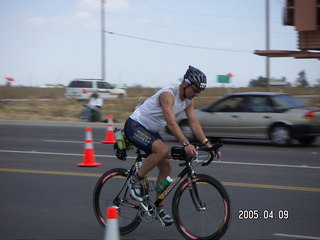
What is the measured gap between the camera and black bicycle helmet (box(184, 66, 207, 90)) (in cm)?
546

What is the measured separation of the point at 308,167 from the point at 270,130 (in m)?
3.87

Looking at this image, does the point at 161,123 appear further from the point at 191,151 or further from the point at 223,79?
the point at 223,79

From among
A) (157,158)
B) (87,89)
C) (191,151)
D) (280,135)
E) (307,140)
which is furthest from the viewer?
(87,89)

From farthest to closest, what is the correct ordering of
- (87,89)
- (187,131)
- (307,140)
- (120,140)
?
(87,89) → (187,131) → (307,140) → (120,140)

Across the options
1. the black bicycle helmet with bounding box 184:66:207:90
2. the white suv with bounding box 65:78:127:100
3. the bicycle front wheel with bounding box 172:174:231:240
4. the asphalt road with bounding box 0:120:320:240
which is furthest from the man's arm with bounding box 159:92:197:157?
the white suv with bounding box 65:78:127:100

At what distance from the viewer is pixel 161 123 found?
5836mm

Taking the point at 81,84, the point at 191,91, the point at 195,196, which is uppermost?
the point at 81,84

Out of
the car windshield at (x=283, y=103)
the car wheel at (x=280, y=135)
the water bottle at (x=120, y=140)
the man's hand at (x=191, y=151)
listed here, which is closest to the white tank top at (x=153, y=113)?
the water bottle at (x=120, y=140)

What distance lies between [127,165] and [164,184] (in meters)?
5.71

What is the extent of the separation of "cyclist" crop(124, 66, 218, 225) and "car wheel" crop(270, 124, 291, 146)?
30.3 feet

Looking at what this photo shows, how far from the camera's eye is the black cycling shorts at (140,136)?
572cm

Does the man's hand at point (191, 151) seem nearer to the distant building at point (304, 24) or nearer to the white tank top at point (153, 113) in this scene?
the white tank top at point (153, 113)

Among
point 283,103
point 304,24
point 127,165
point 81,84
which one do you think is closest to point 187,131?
point 283,103

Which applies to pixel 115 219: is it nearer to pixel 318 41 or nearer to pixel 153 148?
pixel 153 148
